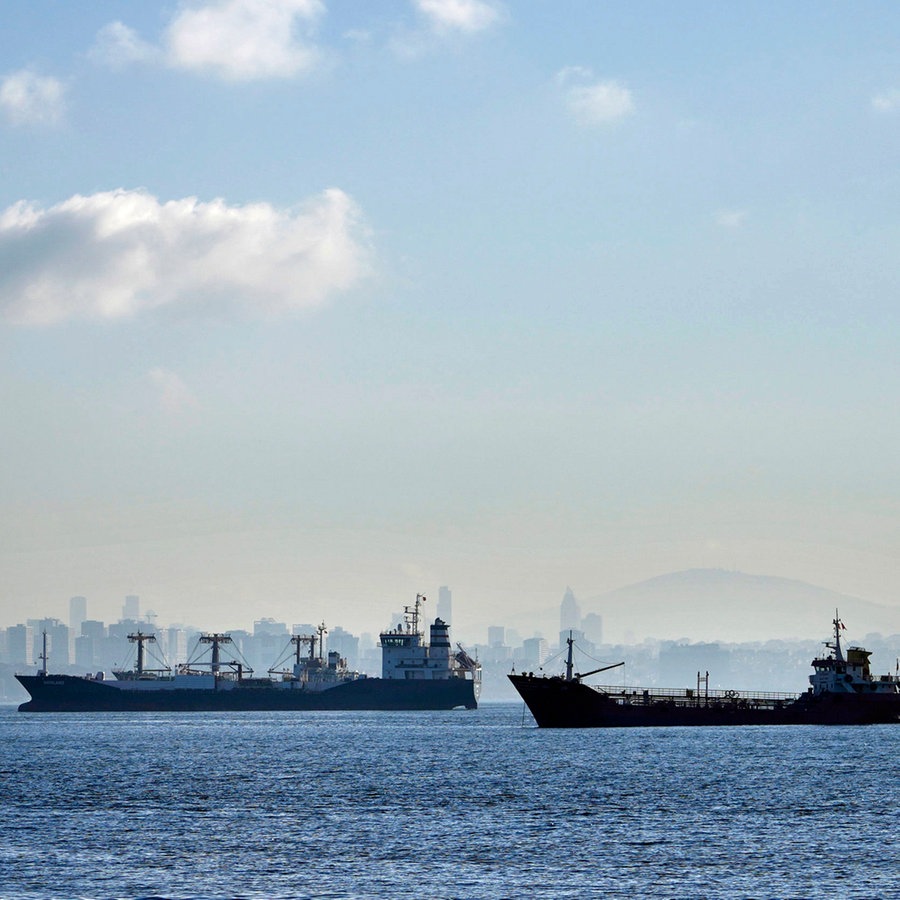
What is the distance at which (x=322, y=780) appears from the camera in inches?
3307

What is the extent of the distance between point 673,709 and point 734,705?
721 cm

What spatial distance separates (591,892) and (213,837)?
18.4m

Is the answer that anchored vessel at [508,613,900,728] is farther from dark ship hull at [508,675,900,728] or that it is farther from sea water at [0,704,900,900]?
sea water at [0,704,900,900]

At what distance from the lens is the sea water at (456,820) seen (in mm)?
47812

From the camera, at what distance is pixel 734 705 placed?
142m

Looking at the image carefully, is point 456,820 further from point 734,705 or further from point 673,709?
point 734,705

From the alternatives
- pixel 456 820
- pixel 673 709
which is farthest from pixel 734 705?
pixel 456 820

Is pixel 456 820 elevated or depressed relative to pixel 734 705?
depressed

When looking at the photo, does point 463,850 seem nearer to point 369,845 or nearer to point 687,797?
point 369,845

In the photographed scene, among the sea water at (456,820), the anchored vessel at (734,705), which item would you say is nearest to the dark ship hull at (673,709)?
the anchored vessel at (734,705)

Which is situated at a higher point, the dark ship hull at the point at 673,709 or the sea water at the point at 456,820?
the dark ship hull at the point at 673,709

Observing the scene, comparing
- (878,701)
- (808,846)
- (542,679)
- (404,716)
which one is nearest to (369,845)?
(808,846)

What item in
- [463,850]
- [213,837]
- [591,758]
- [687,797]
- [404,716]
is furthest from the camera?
[404,716]

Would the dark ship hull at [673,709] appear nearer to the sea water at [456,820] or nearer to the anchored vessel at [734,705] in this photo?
the anchored vessel at [734,705]
